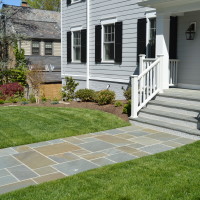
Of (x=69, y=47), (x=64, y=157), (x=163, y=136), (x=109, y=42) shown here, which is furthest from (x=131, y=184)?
(x=69, y=47)

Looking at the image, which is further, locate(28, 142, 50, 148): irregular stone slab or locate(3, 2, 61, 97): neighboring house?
locate(3, 2, 61, 97): neighboring house

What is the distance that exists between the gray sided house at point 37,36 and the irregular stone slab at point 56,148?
15564 mm

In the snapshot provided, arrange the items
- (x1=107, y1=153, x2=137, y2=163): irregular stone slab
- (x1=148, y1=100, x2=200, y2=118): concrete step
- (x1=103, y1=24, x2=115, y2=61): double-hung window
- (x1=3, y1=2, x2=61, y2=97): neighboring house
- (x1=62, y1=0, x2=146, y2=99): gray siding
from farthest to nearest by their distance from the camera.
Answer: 1. (x1=3, y1=2, x2=61, y2=97): neighboring house
2. (x1=103, y1=24, x2=115, y2=61): double-hung window
3. (x1=62, y1=0, x2=146, y2=99): gray siding
4. (x1=148, y1=100, x2=200, y2=118): concrete step
5. (x1=107, y1=153, x2=137, y2=163): irregular stone slab

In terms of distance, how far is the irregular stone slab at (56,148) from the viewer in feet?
19.7

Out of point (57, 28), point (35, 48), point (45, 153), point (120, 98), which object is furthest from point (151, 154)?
point (57, 28)

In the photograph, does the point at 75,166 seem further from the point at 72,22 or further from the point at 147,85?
the point at 72,22

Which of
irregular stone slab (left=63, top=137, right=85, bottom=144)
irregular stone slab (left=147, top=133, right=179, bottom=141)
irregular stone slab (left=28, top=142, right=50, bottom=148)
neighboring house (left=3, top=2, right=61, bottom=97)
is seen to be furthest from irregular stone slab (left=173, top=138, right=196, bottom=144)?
neighboring house (left=3, top=2, right=61, bottom=97)

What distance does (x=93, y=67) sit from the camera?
44.4 ft

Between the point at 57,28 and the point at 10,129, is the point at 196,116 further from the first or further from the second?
the point at 57,28

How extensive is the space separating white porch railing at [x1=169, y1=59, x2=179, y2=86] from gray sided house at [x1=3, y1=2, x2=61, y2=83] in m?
12.9

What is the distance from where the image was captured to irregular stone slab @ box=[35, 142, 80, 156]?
237 inches

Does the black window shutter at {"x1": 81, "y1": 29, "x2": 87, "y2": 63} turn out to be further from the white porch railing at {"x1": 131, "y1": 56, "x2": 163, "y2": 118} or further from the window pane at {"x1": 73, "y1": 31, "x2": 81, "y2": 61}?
the white porch railing at {"x1": 131, "y1": 56, "x2": 163, "y2": 118}

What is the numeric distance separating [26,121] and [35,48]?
17.1 metres

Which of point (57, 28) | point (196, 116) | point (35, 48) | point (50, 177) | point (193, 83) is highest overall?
point (57, 28)
